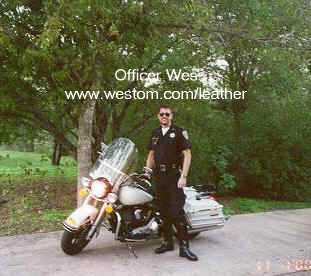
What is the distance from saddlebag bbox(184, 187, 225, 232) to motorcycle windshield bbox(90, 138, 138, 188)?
37.5 inches

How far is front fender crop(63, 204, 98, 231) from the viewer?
15.6ft

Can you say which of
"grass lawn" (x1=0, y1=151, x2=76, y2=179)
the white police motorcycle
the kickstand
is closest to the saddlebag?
the white police motorcycle

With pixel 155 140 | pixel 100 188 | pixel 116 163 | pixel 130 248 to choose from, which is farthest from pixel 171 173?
pixel 130 248

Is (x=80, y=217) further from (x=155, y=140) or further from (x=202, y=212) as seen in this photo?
(x=202, y=212)

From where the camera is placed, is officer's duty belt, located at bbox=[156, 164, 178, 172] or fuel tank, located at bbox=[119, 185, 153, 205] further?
officer's duty belt, located at bbox=[156, 164, 178, 172]

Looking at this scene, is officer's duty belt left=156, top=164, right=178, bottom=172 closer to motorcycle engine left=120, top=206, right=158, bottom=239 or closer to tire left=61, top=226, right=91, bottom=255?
motorcycle engine left=120, top=206, right=158, bottom=239

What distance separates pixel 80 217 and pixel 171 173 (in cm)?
121

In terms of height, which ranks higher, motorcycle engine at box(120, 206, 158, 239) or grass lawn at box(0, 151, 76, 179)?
grass lawn at box(0, 151, 76, 179)

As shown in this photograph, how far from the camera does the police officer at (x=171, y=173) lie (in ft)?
17.0

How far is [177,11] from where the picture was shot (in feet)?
23.2

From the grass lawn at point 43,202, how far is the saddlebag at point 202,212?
2284 millimetres

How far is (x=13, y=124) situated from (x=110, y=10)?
372 cm

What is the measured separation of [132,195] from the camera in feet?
16.5

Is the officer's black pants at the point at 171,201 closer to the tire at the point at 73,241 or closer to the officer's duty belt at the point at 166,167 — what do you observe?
the officer's duty belt at the point at 166,167
